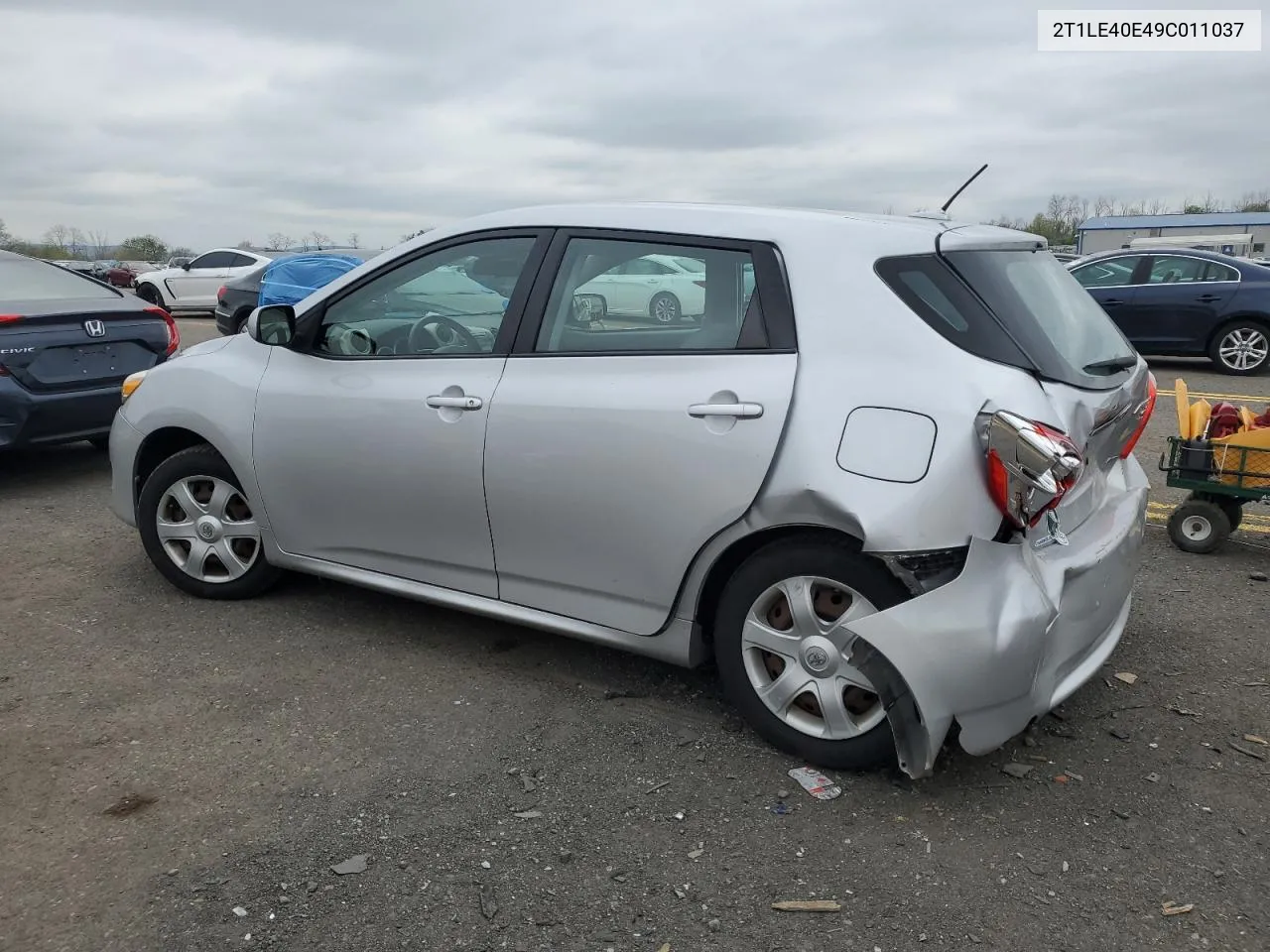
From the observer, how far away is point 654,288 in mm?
3375

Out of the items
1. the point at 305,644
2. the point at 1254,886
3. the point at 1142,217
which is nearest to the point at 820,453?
the point at 1254,886

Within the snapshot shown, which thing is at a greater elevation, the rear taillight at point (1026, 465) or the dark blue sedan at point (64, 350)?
the dark blue sedan at point (64, 350)

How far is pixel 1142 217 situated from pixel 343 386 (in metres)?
66.2

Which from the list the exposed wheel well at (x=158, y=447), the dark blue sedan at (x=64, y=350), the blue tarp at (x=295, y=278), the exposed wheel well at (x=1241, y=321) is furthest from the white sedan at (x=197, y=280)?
the exposed wheel well at (x=158, y=447)

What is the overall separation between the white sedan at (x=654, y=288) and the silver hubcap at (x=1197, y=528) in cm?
330

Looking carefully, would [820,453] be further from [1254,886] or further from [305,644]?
[305,644]

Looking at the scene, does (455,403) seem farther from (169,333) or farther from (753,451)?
(169,333)

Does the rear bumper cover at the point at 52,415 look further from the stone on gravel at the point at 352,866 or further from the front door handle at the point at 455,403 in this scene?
the stone on gravel at the point at 352,866

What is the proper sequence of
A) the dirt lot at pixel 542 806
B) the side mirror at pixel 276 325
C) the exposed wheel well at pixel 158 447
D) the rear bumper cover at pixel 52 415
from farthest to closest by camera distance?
the rear bumper cover at pixel 52 415
the exposed wheel well at pixel 158 447
the side mirror at pixel 276 325
the dirt lot at pixel 542 806

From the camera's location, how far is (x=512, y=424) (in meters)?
3.38

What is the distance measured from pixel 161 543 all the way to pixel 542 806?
2454mm

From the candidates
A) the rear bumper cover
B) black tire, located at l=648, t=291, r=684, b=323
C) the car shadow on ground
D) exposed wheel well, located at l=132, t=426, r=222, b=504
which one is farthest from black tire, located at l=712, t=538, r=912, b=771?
the car shadow on ground

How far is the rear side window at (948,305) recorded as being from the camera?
2.84 metres

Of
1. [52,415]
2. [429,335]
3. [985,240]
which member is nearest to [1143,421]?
[985,240]
